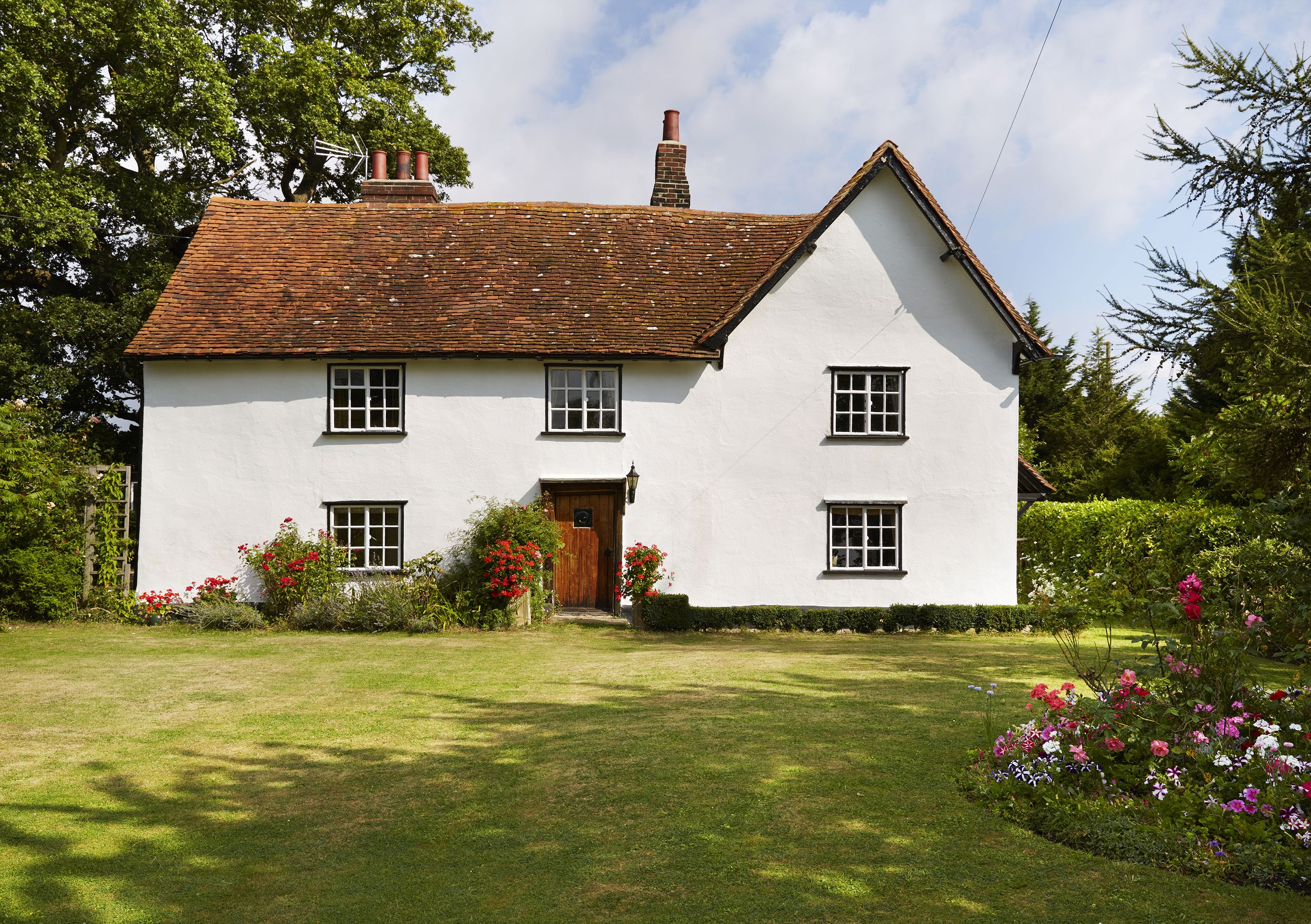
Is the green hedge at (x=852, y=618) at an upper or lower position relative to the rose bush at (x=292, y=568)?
lower

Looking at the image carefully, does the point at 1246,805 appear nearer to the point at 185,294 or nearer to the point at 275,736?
the point at 275,736

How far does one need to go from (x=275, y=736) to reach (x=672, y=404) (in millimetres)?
11174

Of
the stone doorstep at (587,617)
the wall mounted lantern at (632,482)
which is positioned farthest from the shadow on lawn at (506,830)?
the wall mounted lantern at (632,482)

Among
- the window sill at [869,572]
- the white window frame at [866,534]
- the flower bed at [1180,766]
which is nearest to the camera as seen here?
the flower bed at [1180,766]

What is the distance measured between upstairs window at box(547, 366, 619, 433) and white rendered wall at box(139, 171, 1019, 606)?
0.91 feet

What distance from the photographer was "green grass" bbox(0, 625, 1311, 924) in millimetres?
5363

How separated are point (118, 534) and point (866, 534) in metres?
14.5

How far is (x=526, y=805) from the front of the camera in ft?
23.0

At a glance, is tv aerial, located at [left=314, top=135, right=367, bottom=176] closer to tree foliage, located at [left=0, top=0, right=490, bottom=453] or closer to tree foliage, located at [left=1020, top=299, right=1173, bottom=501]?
tree foliage, located at [left=0, top=0, right=490, bottom=453]

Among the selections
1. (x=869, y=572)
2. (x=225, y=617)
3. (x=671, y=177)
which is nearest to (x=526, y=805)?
(x=225, y=617)

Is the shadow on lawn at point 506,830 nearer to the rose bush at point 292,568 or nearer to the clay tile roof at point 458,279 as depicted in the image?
the rose bush at point 292,568

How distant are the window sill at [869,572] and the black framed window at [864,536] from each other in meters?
0.12

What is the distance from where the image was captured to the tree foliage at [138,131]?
2222 cm

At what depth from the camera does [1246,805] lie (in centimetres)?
594
